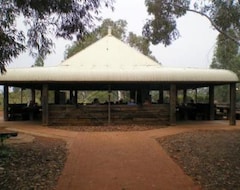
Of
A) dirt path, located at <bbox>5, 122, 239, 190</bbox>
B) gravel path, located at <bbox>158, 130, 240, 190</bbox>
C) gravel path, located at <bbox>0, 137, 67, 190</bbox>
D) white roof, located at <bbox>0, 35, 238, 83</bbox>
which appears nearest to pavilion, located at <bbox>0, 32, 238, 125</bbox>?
white roof, located at <bbox>0, 35, 238, 83</bbox>

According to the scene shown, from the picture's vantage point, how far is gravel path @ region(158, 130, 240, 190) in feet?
28.5

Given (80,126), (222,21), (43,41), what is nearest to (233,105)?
(222,21)

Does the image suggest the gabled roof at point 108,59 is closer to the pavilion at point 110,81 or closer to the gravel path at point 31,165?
the pavilion at point 110,81

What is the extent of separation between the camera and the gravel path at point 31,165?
8484 mm

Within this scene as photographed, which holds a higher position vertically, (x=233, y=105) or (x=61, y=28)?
(x=61, y=28)

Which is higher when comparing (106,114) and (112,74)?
(112,74)

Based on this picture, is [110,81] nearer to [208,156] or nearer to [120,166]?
[208,156]

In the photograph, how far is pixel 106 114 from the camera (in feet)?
71.5

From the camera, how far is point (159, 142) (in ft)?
49.1

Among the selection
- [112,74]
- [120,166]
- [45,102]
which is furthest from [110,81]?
[120,166]

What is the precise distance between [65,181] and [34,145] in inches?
224

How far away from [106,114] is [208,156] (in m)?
10.7

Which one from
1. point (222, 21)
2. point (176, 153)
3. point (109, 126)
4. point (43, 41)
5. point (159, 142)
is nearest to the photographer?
point (43, 41)

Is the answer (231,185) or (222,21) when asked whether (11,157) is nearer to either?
(231,185)
